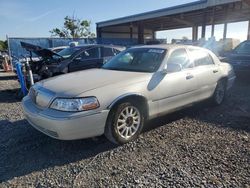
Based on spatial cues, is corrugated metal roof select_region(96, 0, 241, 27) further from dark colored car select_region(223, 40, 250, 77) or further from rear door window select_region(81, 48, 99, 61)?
rear door window select_region(81, 48, 99, 61)

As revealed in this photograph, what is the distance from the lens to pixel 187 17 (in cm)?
2356

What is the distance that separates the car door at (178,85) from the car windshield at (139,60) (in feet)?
0.73

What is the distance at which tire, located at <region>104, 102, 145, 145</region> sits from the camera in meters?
3.49

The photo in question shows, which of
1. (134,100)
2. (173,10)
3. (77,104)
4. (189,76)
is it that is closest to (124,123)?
(134,100)

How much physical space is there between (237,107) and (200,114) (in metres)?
1.16

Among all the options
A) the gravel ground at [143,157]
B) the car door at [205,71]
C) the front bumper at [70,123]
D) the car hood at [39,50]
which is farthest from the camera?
the car hood at [39,50]

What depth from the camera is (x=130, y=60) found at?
4688 millimetres

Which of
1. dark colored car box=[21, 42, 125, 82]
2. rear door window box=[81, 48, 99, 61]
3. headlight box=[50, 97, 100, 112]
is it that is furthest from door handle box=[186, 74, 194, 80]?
rear door window box=[81, 48, 99, 61]

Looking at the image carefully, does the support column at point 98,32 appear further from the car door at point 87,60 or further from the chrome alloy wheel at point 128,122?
the chrome alloy wheel at point 128,122

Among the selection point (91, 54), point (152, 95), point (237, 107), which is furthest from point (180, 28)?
point (152, 95)

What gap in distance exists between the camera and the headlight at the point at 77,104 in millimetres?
3193

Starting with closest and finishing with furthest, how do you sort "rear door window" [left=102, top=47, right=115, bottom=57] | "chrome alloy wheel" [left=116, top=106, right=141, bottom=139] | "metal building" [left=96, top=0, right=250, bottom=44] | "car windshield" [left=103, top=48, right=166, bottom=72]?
1. "chrome alloy wheel" [left=116, top=106, right=141, bottom=139]
2. "car windshield" [left=103, top=48, right=166, bottom=72]
3. "rear door window" [left=102, top=47, right=115, bottom=57]
4. "metal building" [left=96, top=0, right=250, bottom=44]

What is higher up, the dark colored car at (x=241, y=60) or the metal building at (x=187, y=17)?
the metal building at (x=187, y=17)

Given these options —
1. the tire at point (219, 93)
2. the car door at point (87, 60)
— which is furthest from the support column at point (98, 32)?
the tire at point (219, 93)
